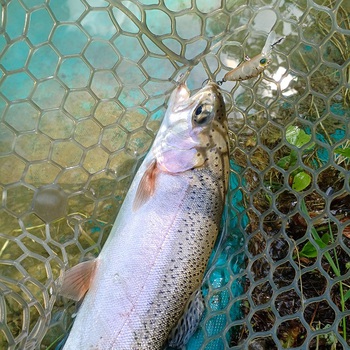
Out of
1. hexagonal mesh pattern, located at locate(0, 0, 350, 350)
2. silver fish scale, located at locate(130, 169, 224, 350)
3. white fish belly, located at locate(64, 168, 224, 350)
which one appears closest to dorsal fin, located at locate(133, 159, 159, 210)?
white fish belly, located at locate(64, 168, 224, 350)

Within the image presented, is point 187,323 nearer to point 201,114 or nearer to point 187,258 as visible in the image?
point 187,258

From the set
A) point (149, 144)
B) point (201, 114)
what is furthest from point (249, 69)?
point (149, 144)

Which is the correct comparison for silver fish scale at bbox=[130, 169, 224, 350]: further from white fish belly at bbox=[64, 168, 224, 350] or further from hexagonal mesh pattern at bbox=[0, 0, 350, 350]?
hexagonal mesh pattern at bbox=[0, 0, 350, 350]

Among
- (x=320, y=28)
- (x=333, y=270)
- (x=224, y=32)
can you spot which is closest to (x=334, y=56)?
(x=320, y=28)

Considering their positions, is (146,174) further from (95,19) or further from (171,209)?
(95,19)

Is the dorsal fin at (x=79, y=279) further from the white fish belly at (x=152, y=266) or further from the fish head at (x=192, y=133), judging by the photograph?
the fish head at (x=192, y=133)

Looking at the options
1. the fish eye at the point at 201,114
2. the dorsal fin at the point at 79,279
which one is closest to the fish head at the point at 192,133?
the fish eye at the point at 201,114

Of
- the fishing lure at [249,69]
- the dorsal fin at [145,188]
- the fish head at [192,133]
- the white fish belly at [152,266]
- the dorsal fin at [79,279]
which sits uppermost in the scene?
the fishing lure at [249,69]
